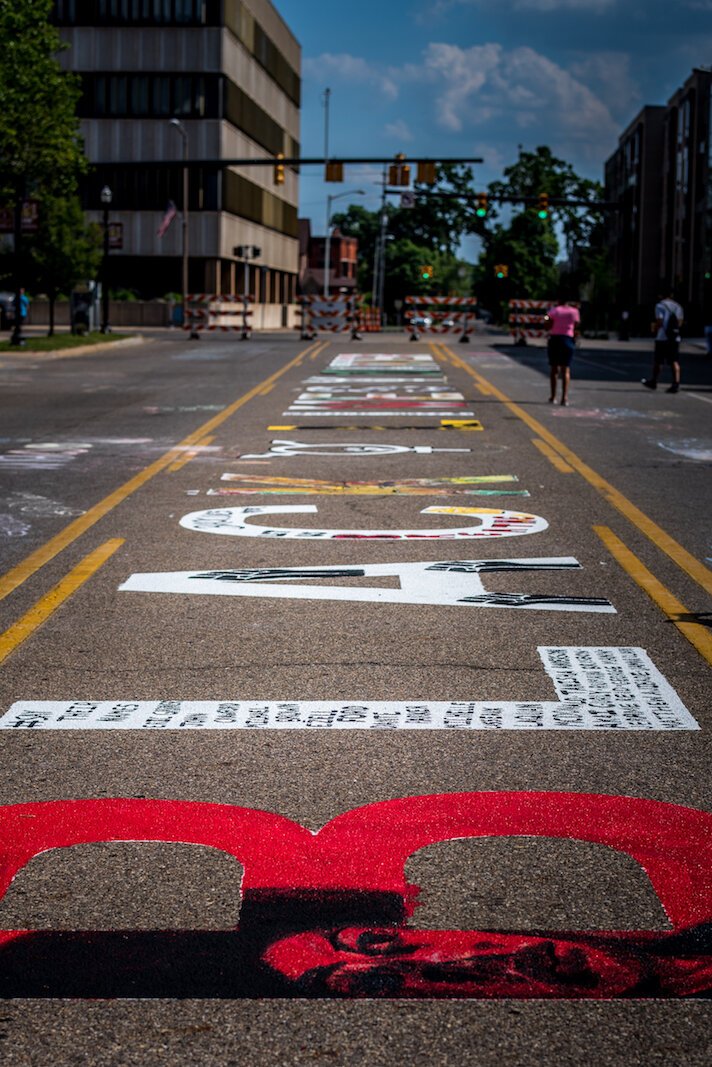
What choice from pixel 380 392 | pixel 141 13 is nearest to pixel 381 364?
pixel 380 392

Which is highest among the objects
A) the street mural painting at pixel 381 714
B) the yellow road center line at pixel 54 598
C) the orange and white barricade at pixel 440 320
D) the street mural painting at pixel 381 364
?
the orange and white barricade at pixel 440 320

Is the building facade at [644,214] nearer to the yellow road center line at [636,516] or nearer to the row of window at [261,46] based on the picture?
the row of window at [261,46]

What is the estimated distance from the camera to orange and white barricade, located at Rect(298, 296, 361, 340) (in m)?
59.4

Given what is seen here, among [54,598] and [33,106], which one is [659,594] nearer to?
[54,598]

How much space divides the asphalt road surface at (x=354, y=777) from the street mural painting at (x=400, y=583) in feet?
0.11

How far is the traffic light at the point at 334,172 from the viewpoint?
181 ft

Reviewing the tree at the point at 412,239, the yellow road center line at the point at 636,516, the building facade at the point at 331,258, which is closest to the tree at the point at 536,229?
the tree at the point at 412,239

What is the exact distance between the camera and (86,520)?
1107 centimetres

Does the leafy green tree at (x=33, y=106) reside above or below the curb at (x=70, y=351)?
above

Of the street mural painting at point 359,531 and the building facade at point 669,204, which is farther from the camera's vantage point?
the building facade at point 669,204

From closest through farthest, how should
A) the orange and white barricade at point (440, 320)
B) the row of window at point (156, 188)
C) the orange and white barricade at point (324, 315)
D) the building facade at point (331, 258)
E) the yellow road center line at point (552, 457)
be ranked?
the yellow road center line at point (552, 457) < the orange and white barricade at point (440, 320) < the orange and white barricade at point (324, 315) < the row of window at point (156, 188) < the building facade at point (331, 258)

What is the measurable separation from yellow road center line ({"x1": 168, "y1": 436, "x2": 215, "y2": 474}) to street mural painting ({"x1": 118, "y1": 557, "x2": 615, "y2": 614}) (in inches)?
208

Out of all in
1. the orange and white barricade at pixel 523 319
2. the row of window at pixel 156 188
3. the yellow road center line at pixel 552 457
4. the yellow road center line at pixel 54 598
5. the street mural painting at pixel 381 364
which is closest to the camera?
the yellow road center line at pixel 54 598

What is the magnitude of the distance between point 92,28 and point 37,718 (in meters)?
83.6
